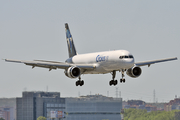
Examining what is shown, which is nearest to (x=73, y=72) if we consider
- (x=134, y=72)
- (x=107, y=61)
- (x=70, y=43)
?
(x=107, y=61)

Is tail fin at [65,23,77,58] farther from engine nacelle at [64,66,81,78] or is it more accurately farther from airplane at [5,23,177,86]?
engine nacelle at [64,66,81,78]

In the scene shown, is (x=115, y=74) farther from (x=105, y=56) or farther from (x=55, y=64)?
(x=55, y=64)

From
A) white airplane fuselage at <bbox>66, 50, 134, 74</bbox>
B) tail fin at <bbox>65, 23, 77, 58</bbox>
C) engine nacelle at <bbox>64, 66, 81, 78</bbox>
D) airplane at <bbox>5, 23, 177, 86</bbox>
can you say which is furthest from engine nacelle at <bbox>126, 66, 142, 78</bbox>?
tail fin at <bbox>65, 23, 77, 58</bbox>

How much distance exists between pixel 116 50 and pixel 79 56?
16037 mm

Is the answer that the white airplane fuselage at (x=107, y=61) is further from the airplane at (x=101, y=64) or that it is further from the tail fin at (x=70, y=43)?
the tail fin at (x=70, y=43)

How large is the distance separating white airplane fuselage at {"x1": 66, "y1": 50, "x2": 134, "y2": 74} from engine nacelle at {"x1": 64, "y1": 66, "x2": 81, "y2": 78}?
293 centimetres

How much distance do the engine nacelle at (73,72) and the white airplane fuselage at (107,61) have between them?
293cm

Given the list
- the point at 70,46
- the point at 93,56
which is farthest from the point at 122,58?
the point at 70,46

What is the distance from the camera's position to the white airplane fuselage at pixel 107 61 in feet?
300

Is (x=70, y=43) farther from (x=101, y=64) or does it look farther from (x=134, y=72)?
(x=134, y=72)

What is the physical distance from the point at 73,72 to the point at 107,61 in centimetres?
824

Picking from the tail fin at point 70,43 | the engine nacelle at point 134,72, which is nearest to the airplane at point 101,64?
the engine nacelle at point 134,72

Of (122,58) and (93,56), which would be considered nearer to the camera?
(122,58)

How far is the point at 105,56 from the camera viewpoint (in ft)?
318
